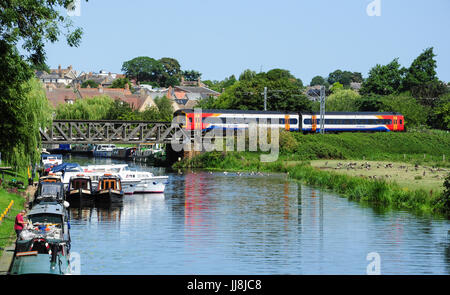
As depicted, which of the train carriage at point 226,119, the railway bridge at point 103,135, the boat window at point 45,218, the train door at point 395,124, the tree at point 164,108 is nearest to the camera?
the boat window at point 45,218

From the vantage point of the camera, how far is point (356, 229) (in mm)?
43188

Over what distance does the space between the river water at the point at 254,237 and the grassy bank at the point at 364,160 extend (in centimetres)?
237

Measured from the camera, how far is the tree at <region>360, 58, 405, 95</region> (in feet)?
543

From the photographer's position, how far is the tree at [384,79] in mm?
165500

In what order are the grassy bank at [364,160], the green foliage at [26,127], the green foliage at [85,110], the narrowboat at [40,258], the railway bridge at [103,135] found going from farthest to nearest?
the green foliage at [85,110] → the railway bridge at [103,135] → the grassy bank at [364,160] → the green foliage at [26,127] → the narrowboat at [40,258]

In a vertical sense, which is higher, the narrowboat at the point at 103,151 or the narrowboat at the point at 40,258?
the narrowboat at the point at 103,151

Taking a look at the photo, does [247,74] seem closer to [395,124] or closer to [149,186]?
[395,124]

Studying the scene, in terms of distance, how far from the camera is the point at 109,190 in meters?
56.7

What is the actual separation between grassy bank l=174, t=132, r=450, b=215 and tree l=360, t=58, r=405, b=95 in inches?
1761

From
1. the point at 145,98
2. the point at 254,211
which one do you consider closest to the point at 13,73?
the point at 254,211

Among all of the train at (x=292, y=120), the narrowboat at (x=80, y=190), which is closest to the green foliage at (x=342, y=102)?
the train at (x=292, y=120)

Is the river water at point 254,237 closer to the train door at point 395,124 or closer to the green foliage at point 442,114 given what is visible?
the train door at point 395,124

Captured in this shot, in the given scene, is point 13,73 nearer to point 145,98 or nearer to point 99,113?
point 99,113

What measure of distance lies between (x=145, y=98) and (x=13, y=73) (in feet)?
479
